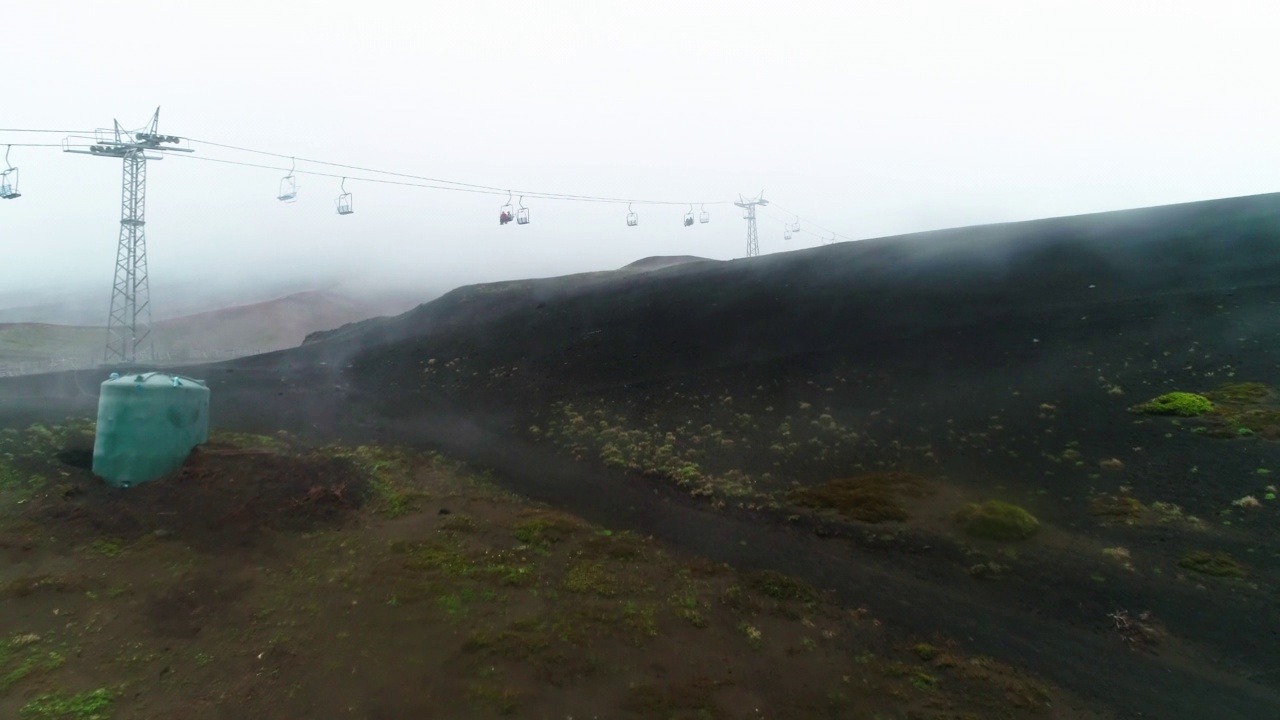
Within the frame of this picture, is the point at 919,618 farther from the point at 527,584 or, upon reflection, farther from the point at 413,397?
the point at 413,397

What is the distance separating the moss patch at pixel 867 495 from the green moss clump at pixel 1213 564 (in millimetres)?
5150

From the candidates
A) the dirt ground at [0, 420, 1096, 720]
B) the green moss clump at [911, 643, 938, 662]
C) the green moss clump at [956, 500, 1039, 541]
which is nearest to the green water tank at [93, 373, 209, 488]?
the dirt ground at [0, 420, 1096, 720]

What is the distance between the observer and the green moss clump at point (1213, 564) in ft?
41.1

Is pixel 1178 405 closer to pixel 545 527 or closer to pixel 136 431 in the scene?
pixel 545 527

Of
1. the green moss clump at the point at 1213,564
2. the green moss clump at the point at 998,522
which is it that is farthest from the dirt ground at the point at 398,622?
the green moss clump at the point at 1213,564

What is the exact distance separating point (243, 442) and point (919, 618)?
19.3 metres

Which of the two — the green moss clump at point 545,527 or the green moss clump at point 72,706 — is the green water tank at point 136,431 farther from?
the green moss clump at point 545,527

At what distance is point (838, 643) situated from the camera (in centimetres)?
1142

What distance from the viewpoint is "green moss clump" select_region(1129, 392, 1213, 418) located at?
18.0m

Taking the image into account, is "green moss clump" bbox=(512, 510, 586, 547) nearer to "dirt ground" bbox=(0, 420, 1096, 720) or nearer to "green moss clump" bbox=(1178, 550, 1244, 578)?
"dirt ground" bbox=(0, 420, 1096, 720)

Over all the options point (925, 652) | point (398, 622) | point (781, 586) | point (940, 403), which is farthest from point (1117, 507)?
point (398, 622)

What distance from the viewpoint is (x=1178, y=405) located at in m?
18.3

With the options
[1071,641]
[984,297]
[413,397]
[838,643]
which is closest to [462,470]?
[413,397]

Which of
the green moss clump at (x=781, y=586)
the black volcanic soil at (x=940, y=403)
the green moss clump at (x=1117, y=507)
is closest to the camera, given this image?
the black volcanic soil at (x=940, y=403)
